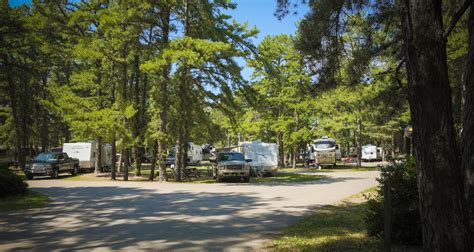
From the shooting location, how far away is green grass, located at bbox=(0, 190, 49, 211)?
39.8 feet

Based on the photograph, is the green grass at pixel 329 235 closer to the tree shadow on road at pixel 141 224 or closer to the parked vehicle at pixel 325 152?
the tree shadow on road at pixel 141 224

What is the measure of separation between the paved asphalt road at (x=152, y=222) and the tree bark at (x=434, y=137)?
3504mm

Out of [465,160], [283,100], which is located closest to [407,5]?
[465,160]

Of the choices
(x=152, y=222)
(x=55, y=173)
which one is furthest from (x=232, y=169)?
(x=152, y=222)

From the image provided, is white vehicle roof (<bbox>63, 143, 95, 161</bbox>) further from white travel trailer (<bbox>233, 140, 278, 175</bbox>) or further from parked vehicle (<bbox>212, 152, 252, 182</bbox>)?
parked vehicle (<bbox>212, 152, 252, 182</bbox>)

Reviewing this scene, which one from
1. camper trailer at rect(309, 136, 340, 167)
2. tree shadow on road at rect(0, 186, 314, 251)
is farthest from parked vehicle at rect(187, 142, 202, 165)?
tree shadow on road at rect(0, 186, 314, 251)

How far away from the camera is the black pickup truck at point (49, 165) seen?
2675cm

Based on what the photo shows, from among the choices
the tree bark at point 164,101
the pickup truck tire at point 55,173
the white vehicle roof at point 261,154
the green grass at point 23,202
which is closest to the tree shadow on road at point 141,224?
the green grass at point 23,202

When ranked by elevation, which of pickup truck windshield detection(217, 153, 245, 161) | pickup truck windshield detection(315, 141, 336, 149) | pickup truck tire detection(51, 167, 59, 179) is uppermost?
Result: pickup truck windshield detection(315, 141, 336, 149)

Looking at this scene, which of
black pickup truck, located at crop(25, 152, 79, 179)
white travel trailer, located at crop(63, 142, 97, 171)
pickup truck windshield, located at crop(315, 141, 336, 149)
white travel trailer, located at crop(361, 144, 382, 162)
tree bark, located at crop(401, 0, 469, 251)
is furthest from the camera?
white travel trailer, located at crop(361, 144, 382, 162)

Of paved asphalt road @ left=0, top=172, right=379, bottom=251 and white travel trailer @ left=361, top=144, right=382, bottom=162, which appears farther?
white travel trailer @ left=361, top=144, right=382, bottom=162

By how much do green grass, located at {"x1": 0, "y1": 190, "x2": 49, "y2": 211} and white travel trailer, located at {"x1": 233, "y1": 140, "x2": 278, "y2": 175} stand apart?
58.2 ft

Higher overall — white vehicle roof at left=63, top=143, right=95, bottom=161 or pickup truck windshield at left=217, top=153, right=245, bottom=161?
white vehicle roof at left=63, top=143, right=95, bottom=161

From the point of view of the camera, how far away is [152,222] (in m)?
9.66
